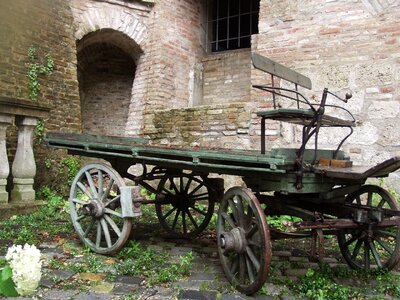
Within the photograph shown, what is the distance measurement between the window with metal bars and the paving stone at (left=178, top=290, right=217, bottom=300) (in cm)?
728

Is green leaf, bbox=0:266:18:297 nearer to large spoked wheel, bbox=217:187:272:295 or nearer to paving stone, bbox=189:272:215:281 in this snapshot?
large spoked wheel, bbox=217:187:272:295

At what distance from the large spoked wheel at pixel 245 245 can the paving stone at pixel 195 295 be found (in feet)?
0.74

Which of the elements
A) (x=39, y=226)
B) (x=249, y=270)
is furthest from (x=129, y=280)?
(x=39, y=226)

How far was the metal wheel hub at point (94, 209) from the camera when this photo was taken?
3512mm

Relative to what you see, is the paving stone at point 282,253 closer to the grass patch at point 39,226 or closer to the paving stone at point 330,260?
the paving stone at point 330,260

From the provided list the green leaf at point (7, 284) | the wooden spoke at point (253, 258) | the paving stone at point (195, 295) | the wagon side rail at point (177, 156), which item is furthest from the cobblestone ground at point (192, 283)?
the green leaf at point (7, 284)

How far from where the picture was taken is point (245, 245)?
272cm

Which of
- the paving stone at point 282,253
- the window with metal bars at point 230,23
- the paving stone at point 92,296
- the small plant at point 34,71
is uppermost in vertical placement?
the window with metal bars at point 230,23

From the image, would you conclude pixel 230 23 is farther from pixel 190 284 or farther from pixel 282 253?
pixel 190 284

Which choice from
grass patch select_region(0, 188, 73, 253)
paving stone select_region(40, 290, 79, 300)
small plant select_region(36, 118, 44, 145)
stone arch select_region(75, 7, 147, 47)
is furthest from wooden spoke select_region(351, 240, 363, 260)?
stone arch select_region(75, 7, 147, 47)

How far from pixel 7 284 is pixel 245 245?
1860 mm

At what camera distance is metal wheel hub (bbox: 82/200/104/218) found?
3.51 m

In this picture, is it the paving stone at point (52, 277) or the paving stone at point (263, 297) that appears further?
the paving stone at point (52, 277)

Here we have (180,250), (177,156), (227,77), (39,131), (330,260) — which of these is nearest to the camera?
(177,156)
